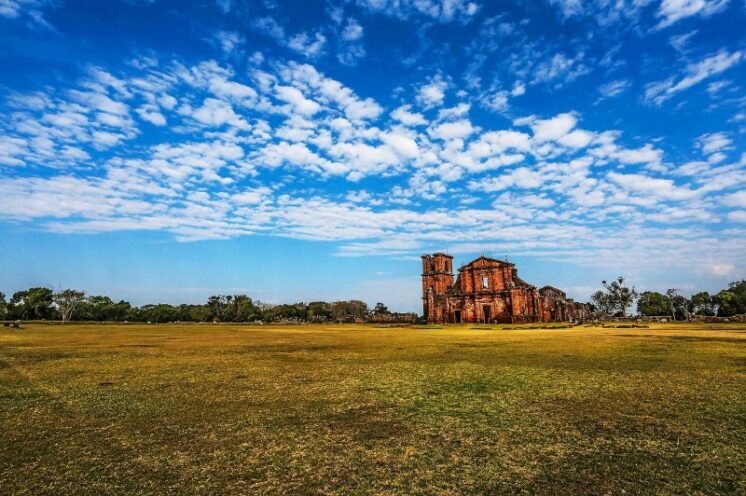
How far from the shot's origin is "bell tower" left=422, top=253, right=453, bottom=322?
7025 centimetres

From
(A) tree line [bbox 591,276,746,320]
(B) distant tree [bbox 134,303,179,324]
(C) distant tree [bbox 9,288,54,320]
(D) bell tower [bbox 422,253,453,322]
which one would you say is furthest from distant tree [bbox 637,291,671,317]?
(C) distant tree [bbox 9,288,54,320]

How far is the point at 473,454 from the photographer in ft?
15.6

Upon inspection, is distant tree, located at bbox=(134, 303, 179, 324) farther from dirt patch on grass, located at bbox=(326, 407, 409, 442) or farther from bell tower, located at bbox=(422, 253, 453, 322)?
dirt patch on grass, located at bbox=(326, 407, 409, 442)

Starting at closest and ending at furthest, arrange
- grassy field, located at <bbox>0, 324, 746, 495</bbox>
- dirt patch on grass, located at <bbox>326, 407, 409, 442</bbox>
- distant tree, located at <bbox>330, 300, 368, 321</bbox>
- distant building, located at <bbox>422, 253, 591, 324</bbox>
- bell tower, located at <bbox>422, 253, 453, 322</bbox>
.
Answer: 1. grassy field, located at <bbox>0, 324, 746, 495</bbox>
2. dirt patch on grass, located at <bbox>326, 407, 409, 442</bbox>
3. distant building, located at <bbox>422, 253, 591, 324</bbox>
4. bell tower, located at <bbox>422, 253, 453, 322</bbox>
5. distant tree, located at <bbox>330, 300, 368, 321</bbox>

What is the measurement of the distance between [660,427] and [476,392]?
3139mm

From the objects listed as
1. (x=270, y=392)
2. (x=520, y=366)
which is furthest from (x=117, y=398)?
(x=520, y=366)

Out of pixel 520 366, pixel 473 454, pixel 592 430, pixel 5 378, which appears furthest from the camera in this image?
pixel 520 366

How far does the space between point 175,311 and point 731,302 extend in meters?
122

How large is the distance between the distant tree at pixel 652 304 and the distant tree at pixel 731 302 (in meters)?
8.61

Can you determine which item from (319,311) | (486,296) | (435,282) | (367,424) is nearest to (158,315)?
(319,311)

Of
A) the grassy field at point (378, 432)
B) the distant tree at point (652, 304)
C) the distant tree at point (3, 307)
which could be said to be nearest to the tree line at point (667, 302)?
the distant tree at point (652, 304)

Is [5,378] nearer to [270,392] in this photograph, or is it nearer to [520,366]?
[270,392]

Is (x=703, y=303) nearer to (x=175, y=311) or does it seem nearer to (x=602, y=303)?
(x=602, y=303)

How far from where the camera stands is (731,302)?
7794 centimetres
